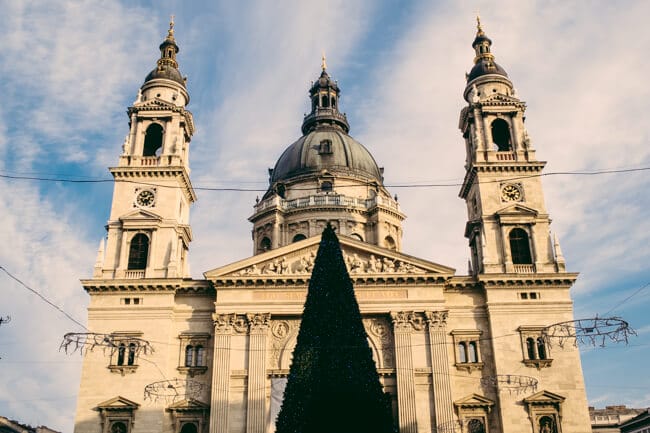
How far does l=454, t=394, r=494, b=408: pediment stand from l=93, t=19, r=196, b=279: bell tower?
18.3 m

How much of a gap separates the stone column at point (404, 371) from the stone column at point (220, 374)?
9588 mm

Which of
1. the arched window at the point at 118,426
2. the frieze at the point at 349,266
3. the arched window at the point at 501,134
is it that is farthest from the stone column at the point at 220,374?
the arched window at the point at 501,134

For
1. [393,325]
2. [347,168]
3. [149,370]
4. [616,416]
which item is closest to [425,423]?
[393,325]

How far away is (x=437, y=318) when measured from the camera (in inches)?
1572

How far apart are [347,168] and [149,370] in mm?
27777

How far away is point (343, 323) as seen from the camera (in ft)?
93.9

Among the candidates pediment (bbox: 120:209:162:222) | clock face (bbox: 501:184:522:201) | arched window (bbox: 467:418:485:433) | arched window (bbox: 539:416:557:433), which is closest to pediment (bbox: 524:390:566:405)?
arched window (bbox: 539:416:557:433)

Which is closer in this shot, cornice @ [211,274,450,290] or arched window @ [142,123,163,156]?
cornice @ [211,274,450,290]

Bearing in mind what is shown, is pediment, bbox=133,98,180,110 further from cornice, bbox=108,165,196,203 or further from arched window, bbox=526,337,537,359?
arched window, bbox=526,337,537,359

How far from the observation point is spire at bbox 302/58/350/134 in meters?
66.8

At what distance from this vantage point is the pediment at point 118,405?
1490 inches

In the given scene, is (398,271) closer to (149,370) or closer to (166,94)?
(149,370)

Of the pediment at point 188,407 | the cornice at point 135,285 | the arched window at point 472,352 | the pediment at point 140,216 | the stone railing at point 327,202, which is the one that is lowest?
the pediment at point 188,407

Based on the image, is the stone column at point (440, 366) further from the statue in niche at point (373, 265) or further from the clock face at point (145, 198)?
the clock face at point (145, 198)
